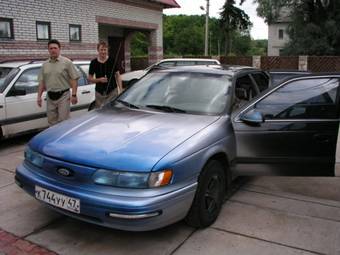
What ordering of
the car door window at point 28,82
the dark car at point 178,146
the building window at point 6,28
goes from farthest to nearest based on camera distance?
the building window at point 6,28 < the car door window at point 28,82 < the dark car at point 178,146

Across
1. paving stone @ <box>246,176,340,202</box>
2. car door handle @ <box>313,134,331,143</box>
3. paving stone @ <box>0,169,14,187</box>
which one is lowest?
paving stone @ <box>246,176,340,202</box>

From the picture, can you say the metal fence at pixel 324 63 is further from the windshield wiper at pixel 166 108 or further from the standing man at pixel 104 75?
the windshield wiper at pixel 166 108

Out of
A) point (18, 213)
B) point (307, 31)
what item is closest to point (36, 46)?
point (18, 213)

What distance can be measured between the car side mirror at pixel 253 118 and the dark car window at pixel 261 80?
3.82 ft

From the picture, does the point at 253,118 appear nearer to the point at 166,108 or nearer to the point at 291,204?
the point at 166,108

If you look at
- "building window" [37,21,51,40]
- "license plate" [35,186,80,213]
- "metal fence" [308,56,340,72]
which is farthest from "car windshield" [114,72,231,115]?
"metal fence" [308,56,340,72]

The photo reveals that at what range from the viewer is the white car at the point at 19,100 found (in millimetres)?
6605

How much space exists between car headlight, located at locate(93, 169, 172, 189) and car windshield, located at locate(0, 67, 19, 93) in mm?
4166

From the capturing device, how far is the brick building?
11258 mm

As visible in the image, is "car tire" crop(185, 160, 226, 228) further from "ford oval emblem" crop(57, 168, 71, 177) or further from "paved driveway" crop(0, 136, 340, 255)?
"ford oval emblem" crop(57, 168, 71, 177)

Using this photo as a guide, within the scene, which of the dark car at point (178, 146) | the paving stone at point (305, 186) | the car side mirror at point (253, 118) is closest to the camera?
the dark car at point (178, 146)

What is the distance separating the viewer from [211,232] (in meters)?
3.78

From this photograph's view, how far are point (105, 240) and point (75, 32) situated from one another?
1138cm

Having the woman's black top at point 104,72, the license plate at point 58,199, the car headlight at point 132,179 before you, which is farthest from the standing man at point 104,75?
the car headlight at point 132,179
